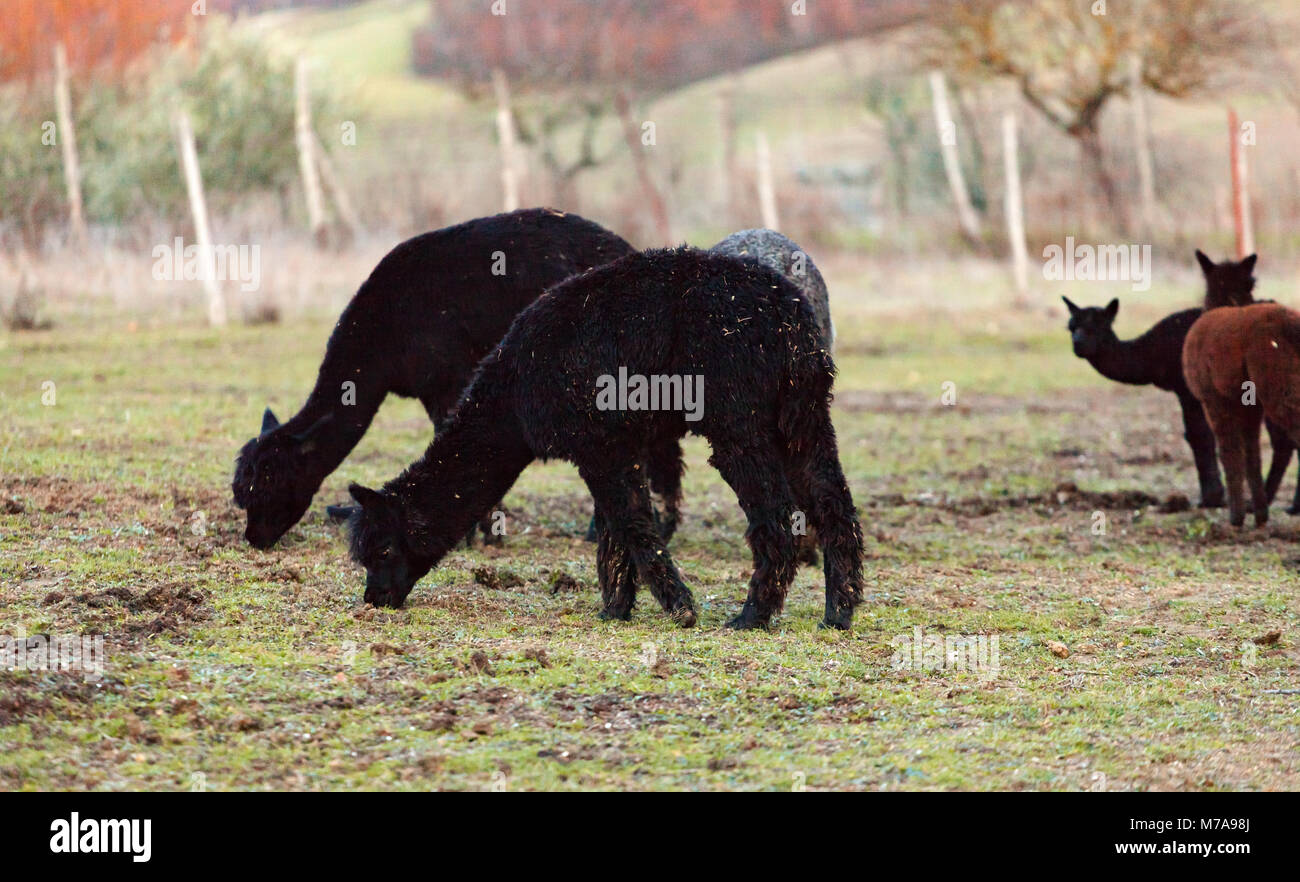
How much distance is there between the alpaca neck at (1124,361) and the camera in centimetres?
1062

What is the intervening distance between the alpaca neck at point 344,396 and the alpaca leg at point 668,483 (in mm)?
1699

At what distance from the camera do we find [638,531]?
22.6 ft

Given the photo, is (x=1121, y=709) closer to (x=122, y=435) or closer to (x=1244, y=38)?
(x=122, y=435)

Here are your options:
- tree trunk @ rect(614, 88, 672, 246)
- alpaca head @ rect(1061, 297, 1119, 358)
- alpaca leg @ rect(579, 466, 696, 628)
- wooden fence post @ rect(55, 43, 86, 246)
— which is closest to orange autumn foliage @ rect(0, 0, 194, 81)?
wooden fence post @ rect(55, 43, 86, 246)

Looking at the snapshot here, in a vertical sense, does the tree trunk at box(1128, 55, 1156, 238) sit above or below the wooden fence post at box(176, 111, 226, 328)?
above

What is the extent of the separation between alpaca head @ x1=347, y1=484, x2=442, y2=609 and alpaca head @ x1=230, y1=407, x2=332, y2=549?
1294 mm

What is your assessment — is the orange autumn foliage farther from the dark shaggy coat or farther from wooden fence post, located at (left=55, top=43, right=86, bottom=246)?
the dark shaggy coat

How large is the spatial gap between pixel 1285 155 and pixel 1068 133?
5.70 m

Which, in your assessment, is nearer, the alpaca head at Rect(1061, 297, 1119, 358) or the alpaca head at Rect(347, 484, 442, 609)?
the alpaca head at Rect(347, 484, 442, 609)

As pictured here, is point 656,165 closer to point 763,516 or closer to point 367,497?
point 367,497

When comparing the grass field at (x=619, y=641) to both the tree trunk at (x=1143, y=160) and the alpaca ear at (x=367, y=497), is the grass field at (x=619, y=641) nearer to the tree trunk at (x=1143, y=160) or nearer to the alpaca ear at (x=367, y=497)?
the alpaca ear at (x=367, y=497)

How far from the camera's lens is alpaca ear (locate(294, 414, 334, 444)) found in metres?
8.26

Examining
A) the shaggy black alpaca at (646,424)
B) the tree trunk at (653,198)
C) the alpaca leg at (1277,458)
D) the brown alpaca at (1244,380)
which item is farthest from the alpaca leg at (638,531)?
the tree trunk at (653,198)

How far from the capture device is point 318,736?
5035 millimetres
